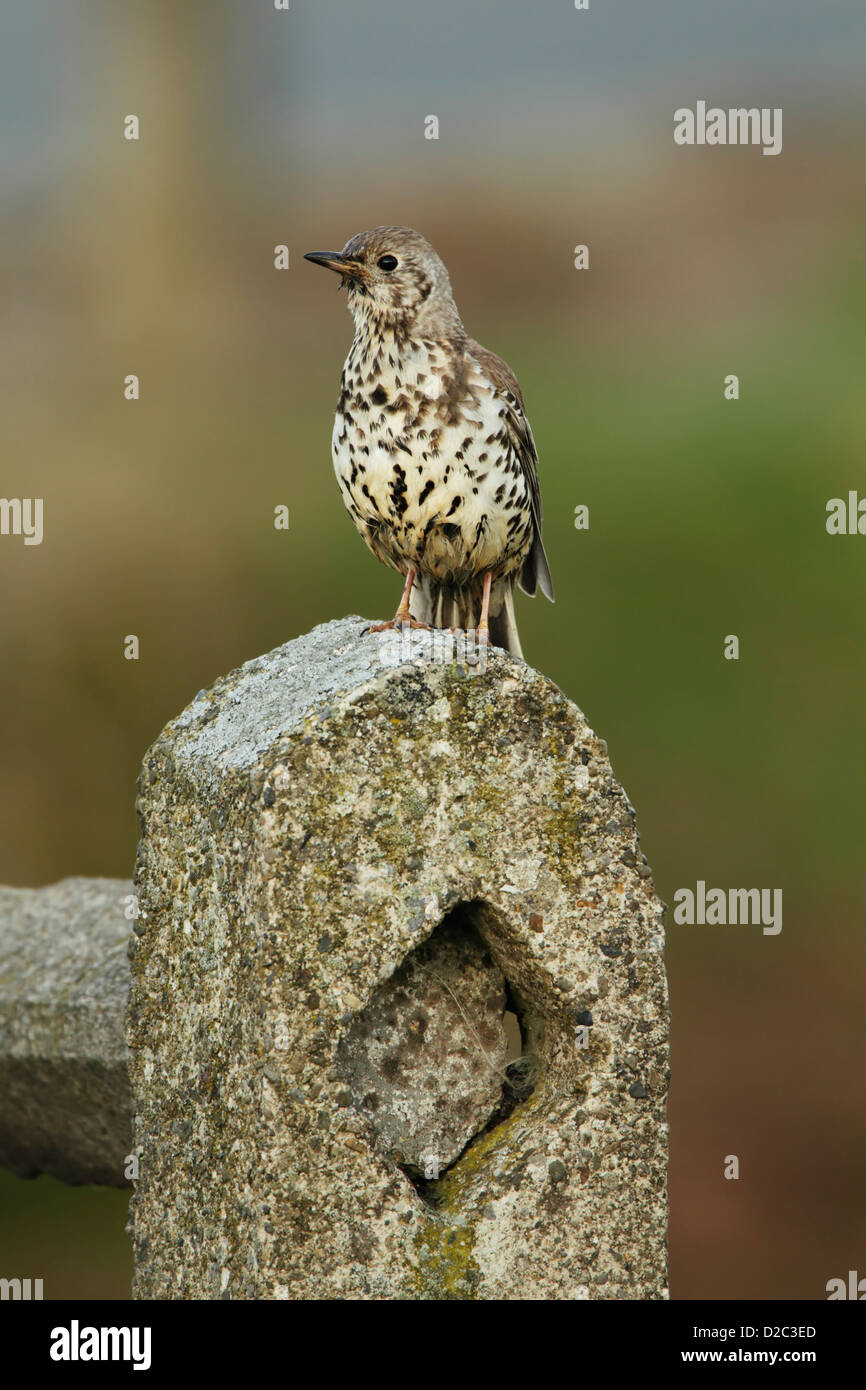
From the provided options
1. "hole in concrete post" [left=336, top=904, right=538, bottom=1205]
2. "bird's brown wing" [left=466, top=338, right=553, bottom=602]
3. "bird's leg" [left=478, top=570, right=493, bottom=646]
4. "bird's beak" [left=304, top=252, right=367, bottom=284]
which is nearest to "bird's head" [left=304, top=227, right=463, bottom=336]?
"bird's beak" [left=304, top=252, right=367, bottom=284]

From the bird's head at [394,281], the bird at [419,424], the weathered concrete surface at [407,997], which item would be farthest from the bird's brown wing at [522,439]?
the weathered concrete surface at [407,997]

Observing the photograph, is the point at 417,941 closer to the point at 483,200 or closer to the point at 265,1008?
the point at 265,1008

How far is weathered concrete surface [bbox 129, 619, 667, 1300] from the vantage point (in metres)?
3.46

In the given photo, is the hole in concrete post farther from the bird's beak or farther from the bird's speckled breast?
the bird's beak

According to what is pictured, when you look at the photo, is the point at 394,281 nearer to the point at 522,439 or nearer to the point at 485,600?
the point at 522,439

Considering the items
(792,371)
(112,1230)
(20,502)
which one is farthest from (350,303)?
(792,371)

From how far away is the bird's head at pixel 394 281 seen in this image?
15.9 feet

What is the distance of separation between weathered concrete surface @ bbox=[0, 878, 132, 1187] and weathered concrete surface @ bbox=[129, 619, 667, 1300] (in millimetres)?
1843

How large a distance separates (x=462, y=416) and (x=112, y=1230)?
5704 millimetres

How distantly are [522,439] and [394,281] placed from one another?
68 cm

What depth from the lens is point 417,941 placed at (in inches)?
139

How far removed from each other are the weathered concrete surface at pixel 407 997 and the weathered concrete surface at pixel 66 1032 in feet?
6.05

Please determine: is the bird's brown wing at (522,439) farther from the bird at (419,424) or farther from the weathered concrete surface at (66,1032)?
the weathered concrete surface at (66,1032)
